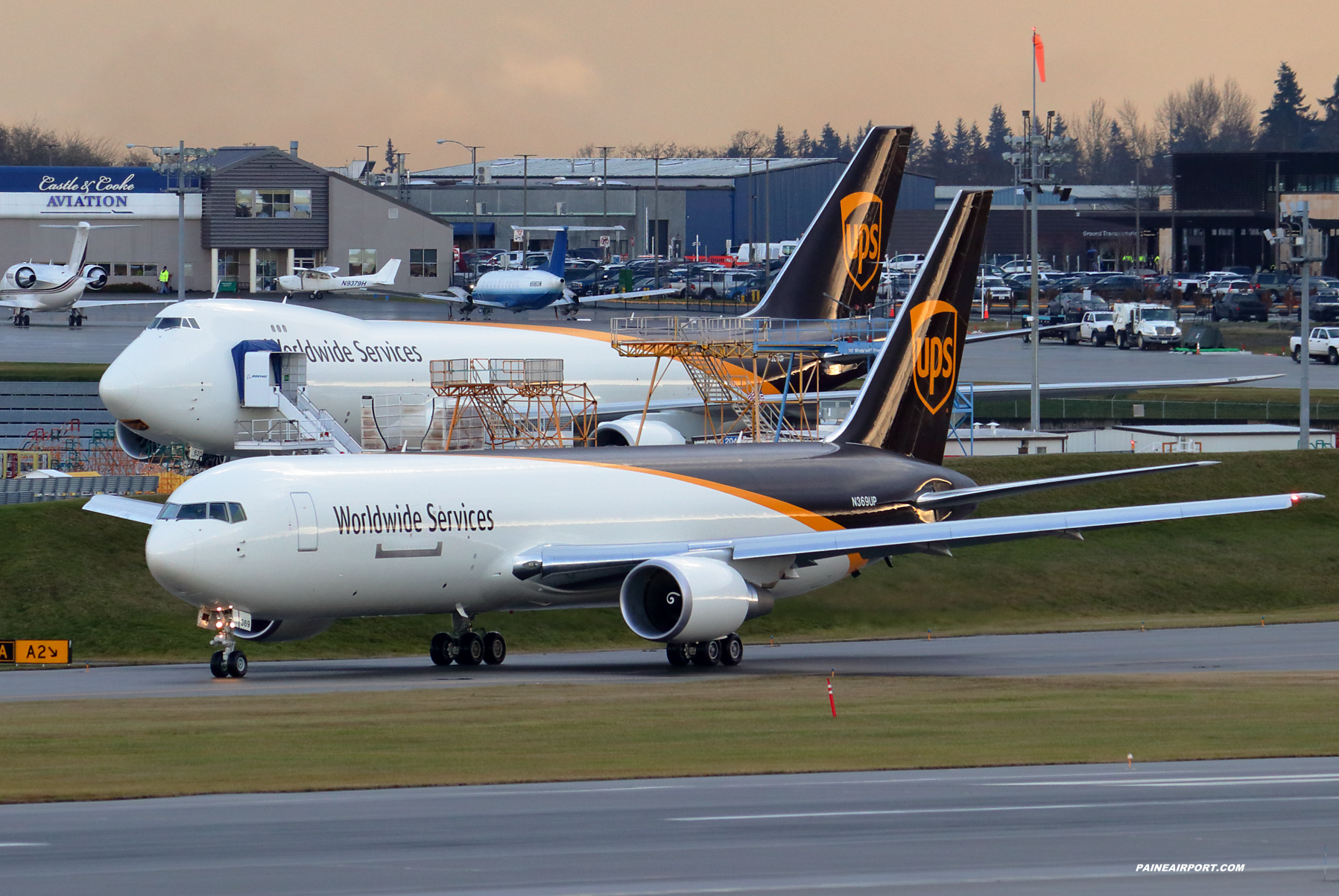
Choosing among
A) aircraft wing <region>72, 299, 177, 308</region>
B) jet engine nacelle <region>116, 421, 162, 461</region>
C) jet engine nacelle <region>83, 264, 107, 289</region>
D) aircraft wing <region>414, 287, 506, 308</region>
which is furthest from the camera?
aircraft wing <region>414, 287, 506, 308</region>

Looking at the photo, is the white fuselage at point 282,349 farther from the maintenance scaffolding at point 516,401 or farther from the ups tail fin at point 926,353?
the ups tail fin at point 926,353

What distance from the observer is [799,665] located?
36.8m

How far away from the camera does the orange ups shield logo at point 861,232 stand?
56.4m

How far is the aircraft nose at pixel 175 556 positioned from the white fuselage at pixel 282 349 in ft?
51.3

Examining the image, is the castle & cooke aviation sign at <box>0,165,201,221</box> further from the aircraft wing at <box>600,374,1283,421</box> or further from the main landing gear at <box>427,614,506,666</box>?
the main landing gear at <box>427,614,506,666</box>

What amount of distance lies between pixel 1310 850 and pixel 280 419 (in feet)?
116

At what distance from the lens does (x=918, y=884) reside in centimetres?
1484

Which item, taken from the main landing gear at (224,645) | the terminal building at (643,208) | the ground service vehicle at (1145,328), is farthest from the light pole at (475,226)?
the main landing gear at (224,645)

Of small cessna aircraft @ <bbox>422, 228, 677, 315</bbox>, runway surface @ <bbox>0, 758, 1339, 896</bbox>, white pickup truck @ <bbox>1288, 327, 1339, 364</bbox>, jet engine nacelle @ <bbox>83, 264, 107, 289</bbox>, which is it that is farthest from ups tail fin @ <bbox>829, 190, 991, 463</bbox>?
jet engine nacelle @ <bbox>83, 264, 107, 289</bbox>

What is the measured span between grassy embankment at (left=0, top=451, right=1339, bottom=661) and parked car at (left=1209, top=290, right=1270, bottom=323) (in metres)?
70.9

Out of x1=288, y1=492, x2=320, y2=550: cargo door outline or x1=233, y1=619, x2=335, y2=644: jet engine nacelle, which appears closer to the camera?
x1=288, y1=492, x2=320, y2=550: cargo door outline

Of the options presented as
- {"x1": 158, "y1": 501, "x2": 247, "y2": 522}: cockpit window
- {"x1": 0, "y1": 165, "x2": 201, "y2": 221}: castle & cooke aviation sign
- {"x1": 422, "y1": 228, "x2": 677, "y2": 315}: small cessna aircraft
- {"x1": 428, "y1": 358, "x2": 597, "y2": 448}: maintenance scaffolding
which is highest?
{"x1": 0, "y1": 165, "x2": 201, "y2": 221}: castle & cooke aviation sign

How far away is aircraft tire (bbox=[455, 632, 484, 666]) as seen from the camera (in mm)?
36500

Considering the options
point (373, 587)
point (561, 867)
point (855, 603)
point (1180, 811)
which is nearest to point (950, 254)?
point (855, 603)
